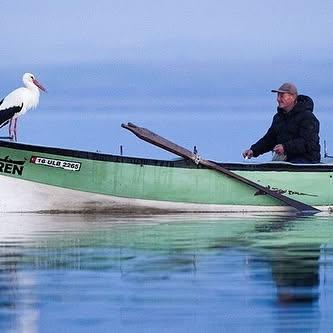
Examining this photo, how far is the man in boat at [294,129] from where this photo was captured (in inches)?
797

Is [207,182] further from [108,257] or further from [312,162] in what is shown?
[108,257]

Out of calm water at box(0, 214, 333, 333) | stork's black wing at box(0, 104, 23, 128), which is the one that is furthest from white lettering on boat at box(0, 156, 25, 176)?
stork's black wing at box(0, 104, 23, 128)

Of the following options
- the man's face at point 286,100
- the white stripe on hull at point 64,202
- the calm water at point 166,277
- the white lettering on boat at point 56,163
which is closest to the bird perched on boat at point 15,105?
the white stripe on hull at point 64,202

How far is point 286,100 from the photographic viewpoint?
20.4m

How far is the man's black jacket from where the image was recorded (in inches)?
797

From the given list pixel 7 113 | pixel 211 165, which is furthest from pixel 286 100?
pixel 7 113

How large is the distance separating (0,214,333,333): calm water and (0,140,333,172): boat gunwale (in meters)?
2.04

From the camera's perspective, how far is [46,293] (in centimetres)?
1081

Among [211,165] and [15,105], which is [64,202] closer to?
[211,165]

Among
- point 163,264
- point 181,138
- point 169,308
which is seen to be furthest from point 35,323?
→ point 181,138

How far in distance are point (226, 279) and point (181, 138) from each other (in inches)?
1342

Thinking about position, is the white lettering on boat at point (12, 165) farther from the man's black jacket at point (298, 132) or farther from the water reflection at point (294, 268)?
the water reflection at point (294, 268)

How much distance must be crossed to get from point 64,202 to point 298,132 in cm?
309

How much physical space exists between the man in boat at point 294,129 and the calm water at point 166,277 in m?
2.43
